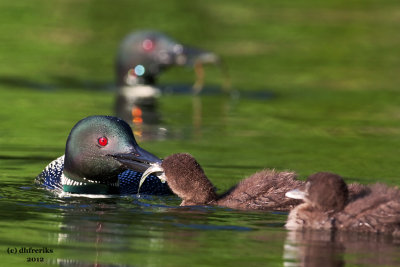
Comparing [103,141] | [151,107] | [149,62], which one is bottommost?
[103,141]

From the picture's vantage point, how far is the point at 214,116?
16094 millimetres

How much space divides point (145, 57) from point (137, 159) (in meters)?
9.76

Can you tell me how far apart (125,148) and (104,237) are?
6.15ft

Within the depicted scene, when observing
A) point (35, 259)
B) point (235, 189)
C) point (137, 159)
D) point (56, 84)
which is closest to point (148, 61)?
point (56, 84)

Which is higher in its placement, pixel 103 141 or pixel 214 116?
pixel 214 116

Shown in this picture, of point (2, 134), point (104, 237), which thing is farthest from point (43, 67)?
point (104, 237)

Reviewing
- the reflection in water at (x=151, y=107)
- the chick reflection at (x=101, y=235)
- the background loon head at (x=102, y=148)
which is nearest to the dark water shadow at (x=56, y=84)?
the reflection in water at (x=151, y=107)

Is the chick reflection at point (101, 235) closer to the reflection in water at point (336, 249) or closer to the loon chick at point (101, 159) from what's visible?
the loon chick at point (101, 159)

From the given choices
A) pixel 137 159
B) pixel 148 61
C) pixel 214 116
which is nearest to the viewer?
pixel 137 159

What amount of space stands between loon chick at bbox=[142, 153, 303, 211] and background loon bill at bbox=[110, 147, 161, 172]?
0.79 ft

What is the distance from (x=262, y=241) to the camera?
8.30 meters

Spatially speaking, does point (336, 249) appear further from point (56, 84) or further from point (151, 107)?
point (56, 84)

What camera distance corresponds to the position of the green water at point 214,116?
8.19 metres

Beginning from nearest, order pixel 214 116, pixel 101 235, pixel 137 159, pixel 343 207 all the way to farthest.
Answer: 1. pixel 101 235
2. pixel 343 207
3. pixel 137 159
4. pixel 214 116
